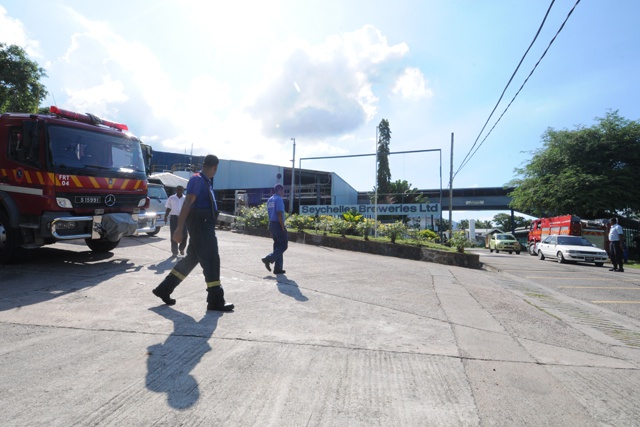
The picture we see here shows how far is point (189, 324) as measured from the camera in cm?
370

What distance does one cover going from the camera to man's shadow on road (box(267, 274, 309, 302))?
5.17 meters

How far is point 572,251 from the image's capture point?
54.4 feet

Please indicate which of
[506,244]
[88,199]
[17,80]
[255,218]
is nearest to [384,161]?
[506,244]

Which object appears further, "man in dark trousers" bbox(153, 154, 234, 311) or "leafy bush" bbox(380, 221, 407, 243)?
"leafy bush" bbox(380, 221, 407, 243)

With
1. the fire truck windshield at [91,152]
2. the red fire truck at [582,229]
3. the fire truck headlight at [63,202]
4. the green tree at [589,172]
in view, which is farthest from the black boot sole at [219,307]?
the green tree at [589,172]

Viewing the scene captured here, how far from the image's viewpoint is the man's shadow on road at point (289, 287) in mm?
5167

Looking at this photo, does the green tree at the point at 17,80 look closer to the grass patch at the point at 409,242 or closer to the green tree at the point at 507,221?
the grass patch at the point at 409,242

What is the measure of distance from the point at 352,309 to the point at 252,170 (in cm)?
3357

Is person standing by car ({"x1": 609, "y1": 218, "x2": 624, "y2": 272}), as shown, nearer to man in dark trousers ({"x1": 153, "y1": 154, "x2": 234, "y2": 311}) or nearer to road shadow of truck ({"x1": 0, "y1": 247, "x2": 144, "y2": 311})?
man in dark trousers ({"x1": 153, "y1": 154, "x2": 234, "y2": 311})

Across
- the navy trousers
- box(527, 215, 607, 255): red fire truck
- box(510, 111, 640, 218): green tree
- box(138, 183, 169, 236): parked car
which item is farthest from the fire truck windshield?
box(510, 111, 640, 218): green tree

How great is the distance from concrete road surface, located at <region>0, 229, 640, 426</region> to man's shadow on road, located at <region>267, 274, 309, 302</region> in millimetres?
46

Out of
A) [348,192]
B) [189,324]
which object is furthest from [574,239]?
[348,192]

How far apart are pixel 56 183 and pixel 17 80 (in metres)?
16.3

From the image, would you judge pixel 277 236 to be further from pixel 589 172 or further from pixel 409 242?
pixel 589 172
